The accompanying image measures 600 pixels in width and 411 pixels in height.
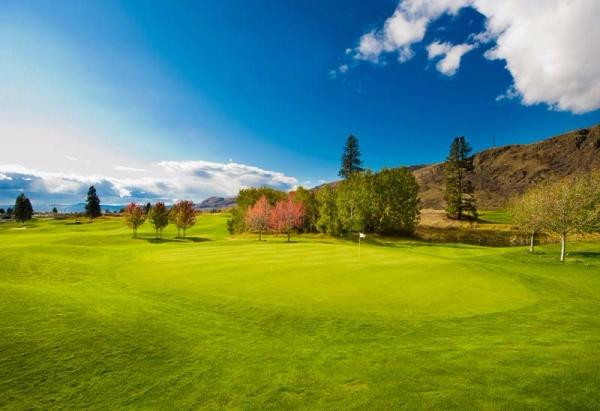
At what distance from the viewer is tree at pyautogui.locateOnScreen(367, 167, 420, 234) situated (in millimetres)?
57406

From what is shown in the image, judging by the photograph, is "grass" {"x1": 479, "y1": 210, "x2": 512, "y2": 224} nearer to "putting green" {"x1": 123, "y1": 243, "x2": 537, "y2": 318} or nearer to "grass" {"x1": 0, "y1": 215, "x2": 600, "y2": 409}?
"putting green" {"x1": 123, "y1": 243, "x2": 537, "y2": 318}

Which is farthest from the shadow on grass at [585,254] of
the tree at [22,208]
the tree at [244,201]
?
the tree at [22,208]

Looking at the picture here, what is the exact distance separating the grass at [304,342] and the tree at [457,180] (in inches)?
2051

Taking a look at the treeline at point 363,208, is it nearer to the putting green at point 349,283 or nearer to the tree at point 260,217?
the tree at point 260,217

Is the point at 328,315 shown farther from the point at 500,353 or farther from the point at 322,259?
the point at 322,259

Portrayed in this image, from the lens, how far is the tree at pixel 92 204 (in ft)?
320

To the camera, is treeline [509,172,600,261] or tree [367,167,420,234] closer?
treeline [509,172,600,261]

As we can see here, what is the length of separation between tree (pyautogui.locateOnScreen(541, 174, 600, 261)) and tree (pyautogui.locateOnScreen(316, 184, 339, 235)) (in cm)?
3168

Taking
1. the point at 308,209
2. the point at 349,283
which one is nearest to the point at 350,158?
the point at 308,209

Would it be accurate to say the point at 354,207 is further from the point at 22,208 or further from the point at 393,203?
the point at 22,208

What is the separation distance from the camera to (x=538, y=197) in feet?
106

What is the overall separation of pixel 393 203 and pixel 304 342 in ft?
170

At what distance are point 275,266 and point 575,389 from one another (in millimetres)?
16325

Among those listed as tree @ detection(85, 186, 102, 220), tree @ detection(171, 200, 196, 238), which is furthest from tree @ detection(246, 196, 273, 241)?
tree @ detection(85, 186, 102, 220)
